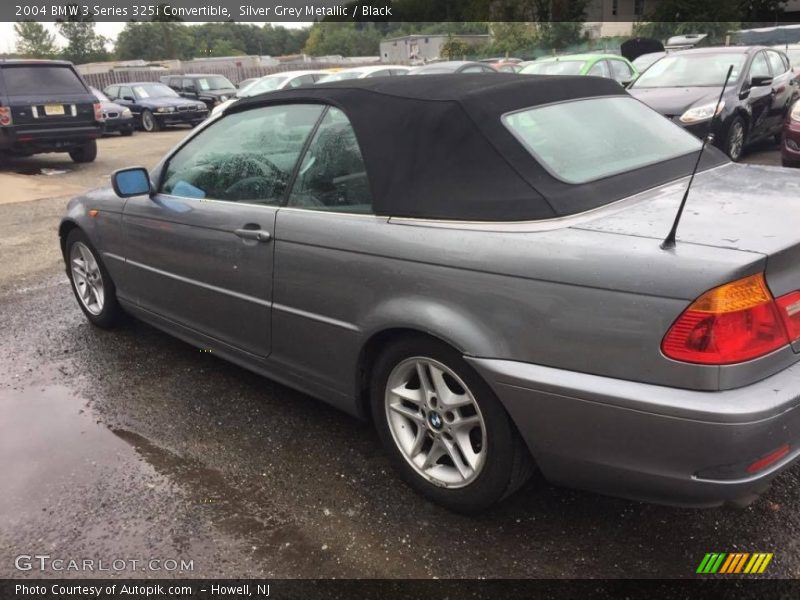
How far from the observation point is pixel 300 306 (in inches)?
115

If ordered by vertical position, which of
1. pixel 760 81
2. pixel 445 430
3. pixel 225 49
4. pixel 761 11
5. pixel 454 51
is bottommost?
pixel 445 430

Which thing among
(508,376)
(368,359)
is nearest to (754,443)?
(508,376)

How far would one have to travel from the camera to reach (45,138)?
11711 millimetres

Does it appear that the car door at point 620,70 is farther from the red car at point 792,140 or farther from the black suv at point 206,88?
the black suv at point 206,88

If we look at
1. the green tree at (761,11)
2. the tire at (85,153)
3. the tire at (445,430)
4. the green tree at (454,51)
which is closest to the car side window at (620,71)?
the tire at (85,153)

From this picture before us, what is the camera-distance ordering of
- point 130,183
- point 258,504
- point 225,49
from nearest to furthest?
point 258,504 → point 130,183 → point 225,49

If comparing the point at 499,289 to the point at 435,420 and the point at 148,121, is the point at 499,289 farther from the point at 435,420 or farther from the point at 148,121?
the point at 148,121

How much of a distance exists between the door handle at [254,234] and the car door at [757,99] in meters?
7.60

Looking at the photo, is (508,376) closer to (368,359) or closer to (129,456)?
(368,359)

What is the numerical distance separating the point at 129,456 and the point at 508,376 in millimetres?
1940

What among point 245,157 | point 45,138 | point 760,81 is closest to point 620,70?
point 760,81

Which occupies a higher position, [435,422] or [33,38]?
[33,38]

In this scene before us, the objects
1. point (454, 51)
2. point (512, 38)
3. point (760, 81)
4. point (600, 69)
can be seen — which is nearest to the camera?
point (760, 81)

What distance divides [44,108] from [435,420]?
38.0 feet
